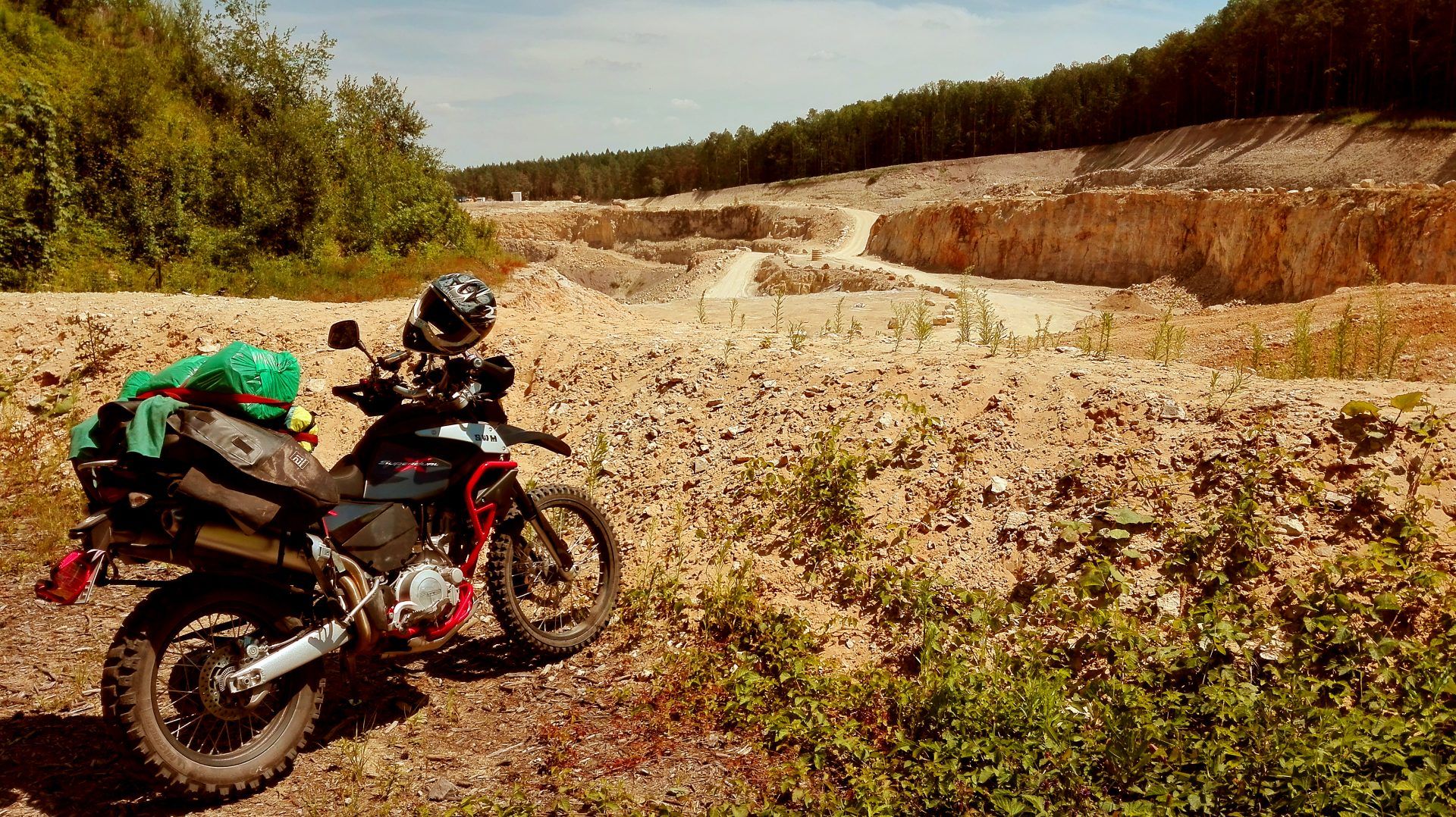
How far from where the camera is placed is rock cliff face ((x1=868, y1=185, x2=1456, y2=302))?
72.6ft

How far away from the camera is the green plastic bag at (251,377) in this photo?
3.60 metres

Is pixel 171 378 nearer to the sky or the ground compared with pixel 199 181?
nearer to the ground

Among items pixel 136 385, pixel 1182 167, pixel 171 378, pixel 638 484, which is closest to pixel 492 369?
pixel 171 378

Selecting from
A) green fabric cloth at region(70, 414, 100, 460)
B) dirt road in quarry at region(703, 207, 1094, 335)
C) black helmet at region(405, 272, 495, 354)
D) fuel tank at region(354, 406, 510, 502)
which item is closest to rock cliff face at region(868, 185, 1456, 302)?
dirt road in quarry at region(703, 207, 1094, 335)

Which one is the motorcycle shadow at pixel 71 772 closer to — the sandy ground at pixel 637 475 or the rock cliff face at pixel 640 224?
the sandy ground at pixel 637 475

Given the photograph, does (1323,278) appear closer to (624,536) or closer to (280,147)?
(624,536)

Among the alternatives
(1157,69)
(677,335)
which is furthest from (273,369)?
(1157,69)

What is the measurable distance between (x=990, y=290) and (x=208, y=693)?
32491 millimetres

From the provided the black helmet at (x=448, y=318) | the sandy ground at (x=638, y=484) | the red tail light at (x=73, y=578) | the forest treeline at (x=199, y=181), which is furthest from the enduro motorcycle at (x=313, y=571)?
the forest treeline at (x=199, y=181)

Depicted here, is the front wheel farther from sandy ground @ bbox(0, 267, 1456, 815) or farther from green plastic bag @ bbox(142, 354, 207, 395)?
green plastic bag @ bbox(142, 354, 207, 395)

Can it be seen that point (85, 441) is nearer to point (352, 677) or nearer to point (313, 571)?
point (313, 571)

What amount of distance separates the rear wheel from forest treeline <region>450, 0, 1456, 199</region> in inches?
2201

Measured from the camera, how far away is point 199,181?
20.9m

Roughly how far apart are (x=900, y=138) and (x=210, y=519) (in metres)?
82.2
